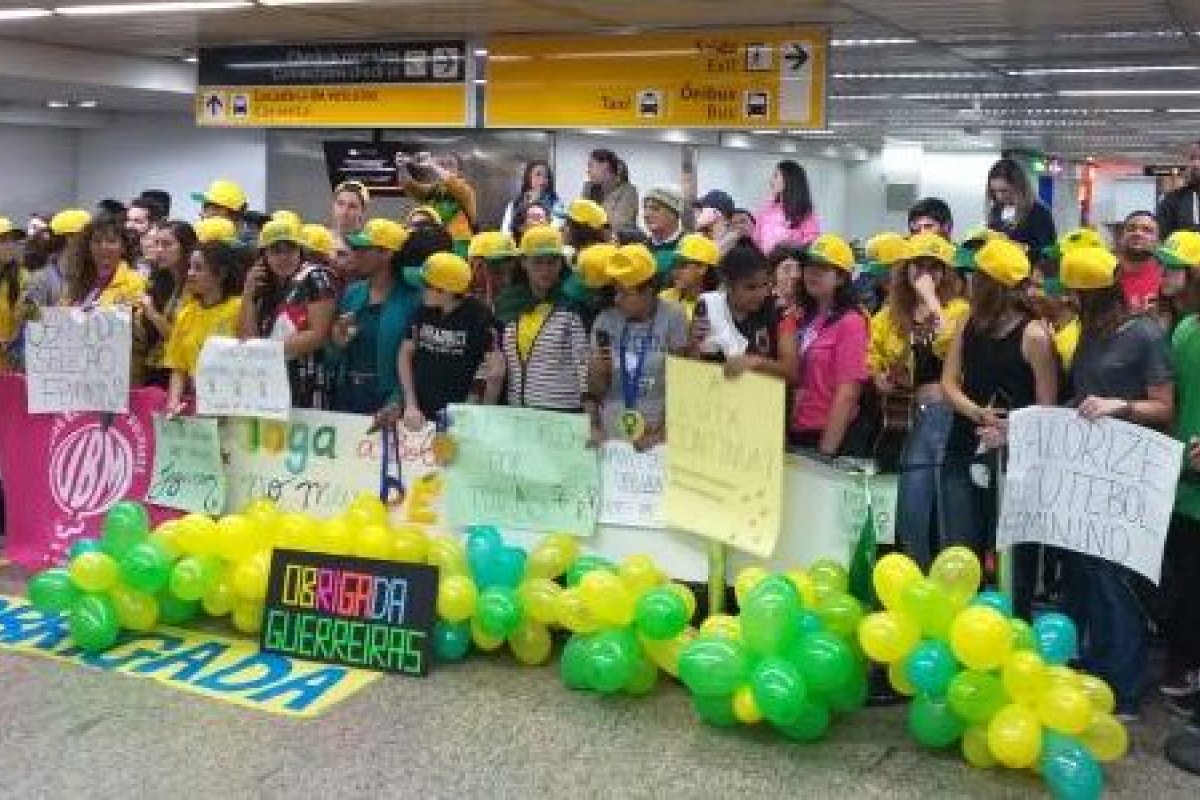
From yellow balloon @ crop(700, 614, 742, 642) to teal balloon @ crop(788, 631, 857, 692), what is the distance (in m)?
0.21

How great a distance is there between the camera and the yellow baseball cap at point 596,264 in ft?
16.9

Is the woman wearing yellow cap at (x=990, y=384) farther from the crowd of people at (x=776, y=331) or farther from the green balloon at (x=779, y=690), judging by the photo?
the green balloon at (x=779, y=690)

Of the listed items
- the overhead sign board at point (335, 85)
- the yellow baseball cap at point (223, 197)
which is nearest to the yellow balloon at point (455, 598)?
the yellow baseball cap at point (223, 197)

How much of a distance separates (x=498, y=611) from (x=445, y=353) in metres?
1.19

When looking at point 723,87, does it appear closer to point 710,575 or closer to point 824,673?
point 710,575

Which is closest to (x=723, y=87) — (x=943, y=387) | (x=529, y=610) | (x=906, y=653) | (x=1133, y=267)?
(x=1133, y=267)

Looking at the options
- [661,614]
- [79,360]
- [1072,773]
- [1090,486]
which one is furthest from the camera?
[79,360]

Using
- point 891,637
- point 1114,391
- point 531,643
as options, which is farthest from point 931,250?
point 531,643

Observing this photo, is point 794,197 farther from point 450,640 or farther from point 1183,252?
point 450,640

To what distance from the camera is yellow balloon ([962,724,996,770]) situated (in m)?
4.12

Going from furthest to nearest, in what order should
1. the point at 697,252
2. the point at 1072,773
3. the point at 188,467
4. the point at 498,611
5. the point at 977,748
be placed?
the point at 188,467
the point at 697,252
the point at 498,611
the point at 977,748
the point at 1072,773

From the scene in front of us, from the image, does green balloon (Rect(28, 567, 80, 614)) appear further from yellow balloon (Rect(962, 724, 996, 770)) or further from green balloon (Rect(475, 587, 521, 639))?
yellow balloon (Rect(962, 724, 996, 770))

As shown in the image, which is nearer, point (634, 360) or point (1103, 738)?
point (1103, 738)

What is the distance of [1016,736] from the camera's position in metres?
3.95
